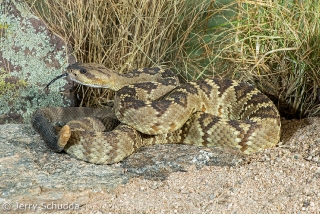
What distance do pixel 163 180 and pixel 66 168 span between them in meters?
0.90

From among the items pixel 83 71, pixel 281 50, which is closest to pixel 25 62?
pixel 83 71

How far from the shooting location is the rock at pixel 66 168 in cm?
359

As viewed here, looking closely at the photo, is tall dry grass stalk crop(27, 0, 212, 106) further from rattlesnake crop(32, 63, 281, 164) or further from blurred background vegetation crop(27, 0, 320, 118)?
rattlesnake crop(32, 63, 281, 164)

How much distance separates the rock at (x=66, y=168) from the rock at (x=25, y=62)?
0.78 metres

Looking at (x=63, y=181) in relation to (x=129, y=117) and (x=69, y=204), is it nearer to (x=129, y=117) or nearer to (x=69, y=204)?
(x=69, y=204)

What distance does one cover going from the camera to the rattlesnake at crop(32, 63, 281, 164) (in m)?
4.32

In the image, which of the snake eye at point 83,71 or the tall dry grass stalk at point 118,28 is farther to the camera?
the tall dry grass stalk at point 118,28

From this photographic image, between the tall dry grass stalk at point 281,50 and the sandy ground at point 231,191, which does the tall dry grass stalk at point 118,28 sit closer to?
the tall dry grass stalk at point 281,50

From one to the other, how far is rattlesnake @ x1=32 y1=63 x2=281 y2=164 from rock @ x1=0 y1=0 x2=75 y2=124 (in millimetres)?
512

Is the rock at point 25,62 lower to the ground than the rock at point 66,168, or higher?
higher

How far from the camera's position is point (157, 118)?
466 centimetres

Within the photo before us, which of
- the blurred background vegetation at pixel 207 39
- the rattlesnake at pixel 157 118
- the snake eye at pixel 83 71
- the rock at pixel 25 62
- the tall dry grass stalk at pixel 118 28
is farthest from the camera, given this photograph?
the tall dry grass stalk at pixel 118 28

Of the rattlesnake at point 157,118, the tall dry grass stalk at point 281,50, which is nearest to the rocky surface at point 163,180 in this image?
the rattlesnake at point 157,118

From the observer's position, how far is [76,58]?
579 centimetres
